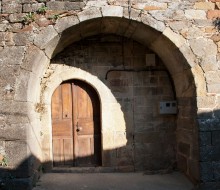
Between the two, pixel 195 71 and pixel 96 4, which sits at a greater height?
pixel 96 4

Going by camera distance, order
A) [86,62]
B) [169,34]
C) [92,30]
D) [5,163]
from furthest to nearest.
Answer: [86,62] → [92,30] → [169,34] → [5,163]

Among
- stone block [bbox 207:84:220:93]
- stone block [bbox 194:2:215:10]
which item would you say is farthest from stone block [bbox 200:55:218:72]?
stone block [bbox 194:2:215:10]

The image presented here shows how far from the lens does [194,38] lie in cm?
463

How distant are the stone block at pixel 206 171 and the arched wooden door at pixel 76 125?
1898mm

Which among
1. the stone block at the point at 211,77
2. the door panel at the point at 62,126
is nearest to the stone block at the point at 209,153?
the stone block at the point at 211,77

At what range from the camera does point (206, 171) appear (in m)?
4.58

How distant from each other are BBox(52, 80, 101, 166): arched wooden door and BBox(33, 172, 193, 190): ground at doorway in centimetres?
34

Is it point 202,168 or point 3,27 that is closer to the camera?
point 3,27

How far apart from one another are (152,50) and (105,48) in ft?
2.78

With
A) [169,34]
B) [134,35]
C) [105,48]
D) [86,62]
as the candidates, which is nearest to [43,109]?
[86,62]

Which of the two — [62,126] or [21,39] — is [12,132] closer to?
[21,39]

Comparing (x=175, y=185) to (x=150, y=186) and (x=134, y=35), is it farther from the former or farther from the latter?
(x=134, y=35)

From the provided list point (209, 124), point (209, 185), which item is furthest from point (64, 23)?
point (209, 185)

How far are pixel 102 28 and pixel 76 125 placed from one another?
1778mm
